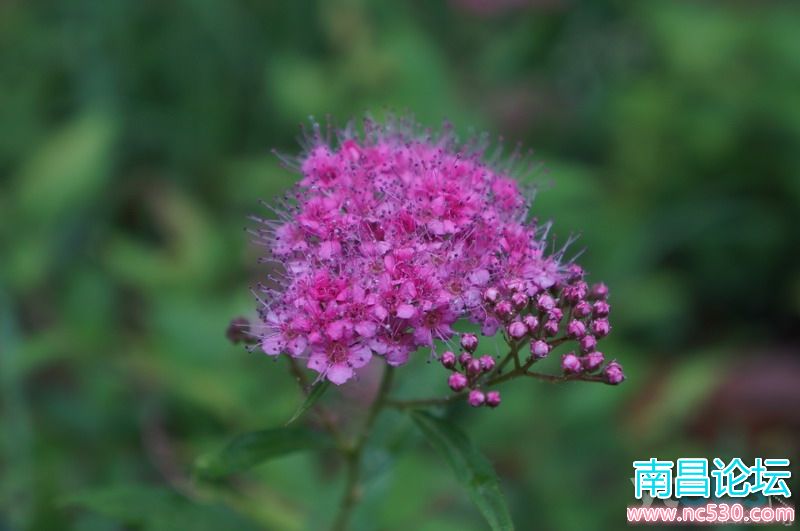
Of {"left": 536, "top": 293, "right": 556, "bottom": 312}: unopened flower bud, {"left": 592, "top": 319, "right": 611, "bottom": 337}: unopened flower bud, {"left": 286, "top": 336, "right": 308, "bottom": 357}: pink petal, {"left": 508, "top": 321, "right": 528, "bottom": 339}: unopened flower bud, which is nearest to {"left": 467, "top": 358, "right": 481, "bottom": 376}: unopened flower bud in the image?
{"left": 508, "top": 321, "right": 528, "bottom": 339}: unopened flower bud

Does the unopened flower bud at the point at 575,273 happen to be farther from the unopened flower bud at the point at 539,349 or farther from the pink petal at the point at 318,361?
the pink petal at the point at 318,361

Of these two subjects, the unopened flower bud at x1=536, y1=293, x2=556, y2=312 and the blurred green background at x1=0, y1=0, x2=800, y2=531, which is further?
the blurred green background at x1=0, y1=0, x2=800, y2=531

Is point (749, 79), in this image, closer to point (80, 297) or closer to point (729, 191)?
point (729, 191)

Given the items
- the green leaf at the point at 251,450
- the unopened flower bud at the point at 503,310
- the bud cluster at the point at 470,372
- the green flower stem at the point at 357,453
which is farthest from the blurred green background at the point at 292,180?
the unopened flower bud at the point at 503,310

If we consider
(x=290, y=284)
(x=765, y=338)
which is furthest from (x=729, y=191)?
(x=290, y=284)

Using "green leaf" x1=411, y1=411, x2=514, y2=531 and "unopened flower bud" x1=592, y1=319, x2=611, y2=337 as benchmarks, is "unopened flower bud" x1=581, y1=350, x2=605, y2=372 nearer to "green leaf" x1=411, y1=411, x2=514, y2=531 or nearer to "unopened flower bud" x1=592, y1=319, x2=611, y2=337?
"unopened flower bud" x1=592, y1=319, x2=611, y2=337

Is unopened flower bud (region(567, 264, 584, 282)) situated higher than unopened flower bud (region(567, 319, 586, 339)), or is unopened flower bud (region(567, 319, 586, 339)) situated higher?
unopened flower bud (region(567, 264, 584, 282))
